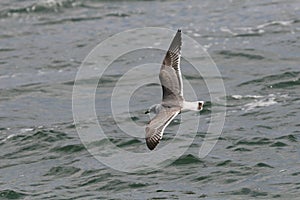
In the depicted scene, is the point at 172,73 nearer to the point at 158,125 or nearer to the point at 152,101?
the point at 158,125

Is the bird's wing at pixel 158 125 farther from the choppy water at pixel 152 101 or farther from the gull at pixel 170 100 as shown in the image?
the choppy water at pixel 152 101

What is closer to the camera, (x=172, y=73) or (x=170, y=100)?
(x=170, y=100)

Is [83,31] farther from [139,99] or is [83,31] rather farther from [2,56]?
[139,99]

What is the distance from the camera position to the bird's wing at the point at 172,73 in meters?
13.5

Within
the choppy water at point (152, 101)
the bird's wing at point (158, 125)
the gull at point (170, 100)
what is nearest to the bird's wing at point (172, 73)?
the gull at point (170, 100)

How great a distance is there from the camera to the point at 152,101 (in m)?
18.5

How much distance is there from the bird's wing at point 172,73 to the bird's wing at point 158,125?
0.64m

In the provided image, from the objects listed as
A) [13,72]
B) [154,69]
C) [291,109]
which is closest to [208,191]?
[291,109]

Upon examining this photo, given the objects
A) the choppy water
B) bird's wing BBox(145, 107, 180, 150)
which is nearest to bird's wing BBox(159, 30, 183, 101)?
bird's wing BBox(145, 107, 180, 150)

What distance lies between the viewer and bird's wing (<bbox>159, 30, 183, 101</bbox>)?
44.1 ft

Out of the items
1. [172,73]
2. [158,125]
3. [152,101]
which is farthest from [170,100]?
[152,101]

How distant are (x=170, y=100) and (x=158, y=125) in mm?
1133

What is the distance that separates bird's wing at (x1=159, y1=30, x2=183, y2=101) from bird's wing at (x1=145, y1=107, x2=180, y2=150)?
0.64 meters

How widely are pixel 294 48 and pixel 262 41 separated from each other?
130 cm
